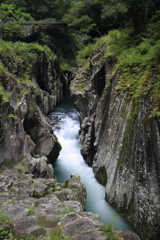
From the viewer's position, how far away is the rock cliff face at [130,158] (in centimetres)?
693

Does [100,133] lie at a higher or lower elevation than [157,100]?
lower

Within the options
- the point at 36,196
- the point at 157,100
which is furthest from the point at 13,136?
the point at 157,100

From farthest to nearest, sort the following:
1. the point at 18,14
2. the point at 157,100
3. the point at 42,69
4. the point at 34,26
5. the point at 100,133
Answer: the point at 18,14
the point at 34,26
the point at 42,69
the point at 100,133
the point at 157,100

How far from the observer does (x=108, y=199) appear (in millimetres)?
9234

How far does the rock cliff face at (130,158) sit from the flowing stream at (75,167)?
0.53 meters

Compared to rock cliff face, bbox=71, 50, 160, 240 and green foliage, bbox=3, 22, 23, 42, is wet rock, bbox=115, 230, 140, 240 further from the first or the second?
green foliage, bbox=3, 22, 23, 42

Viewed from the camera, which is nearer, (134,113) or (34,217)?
(34,217)

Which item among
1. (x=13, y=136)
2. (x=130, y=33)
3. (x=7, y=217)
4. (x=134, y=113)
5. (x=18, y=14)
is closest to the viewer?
(x=7, y=217)

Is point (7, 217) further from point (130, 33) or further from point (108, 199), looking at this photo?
point (130, 33)

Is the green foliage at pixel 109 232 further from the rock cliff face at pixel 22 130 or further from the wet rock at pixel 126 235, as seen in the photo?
the rock cliff face at pixel 22 130

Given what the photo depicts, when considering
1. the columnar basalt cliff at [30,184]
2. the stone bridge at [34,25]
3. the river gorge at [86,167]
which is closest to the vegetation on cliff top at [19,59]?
the columnar basalt cliff at [30,184]

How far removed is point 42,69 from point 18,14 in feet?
41.5

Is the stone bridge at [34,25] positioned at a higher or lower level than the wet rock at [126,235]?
higher

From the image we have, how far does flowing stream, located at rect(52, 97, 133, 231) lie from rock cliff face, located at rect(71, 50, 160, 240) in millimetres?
530
